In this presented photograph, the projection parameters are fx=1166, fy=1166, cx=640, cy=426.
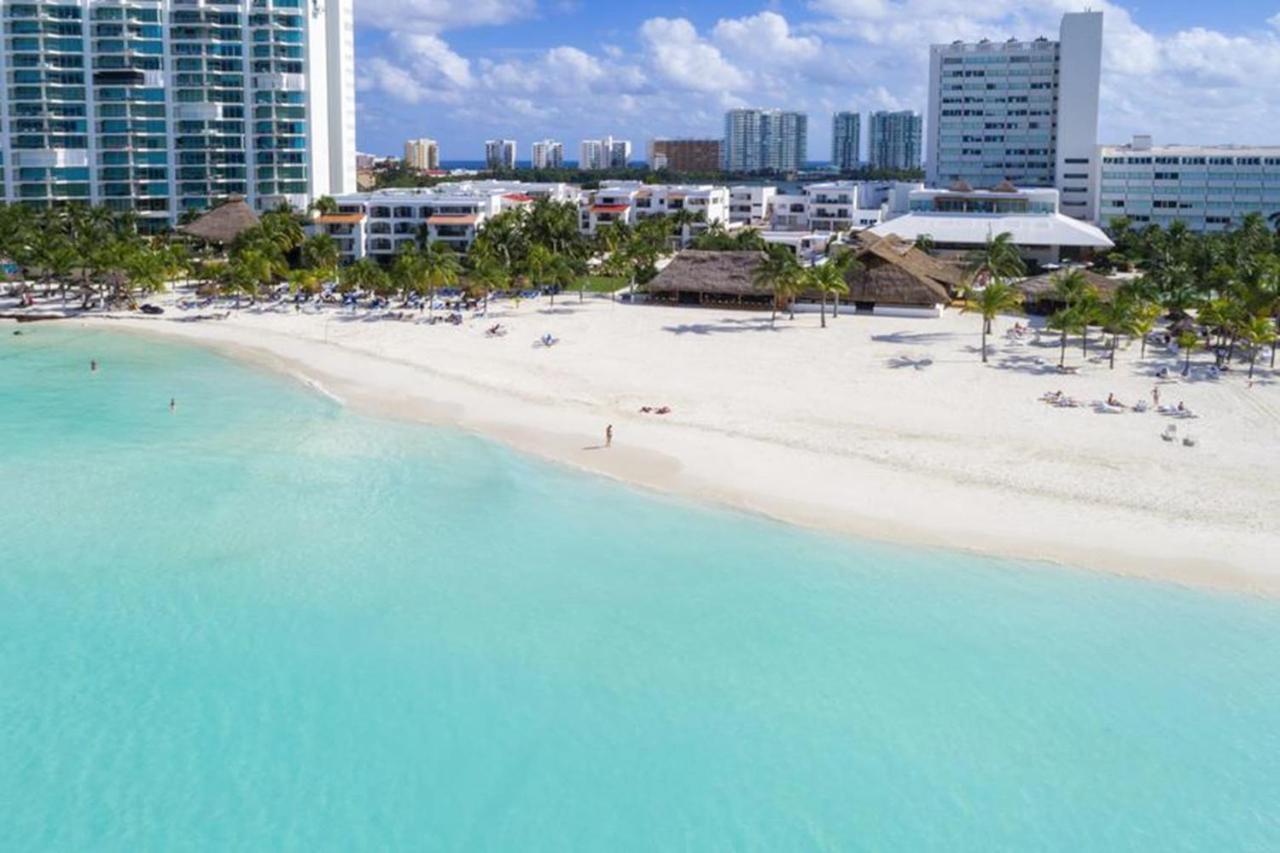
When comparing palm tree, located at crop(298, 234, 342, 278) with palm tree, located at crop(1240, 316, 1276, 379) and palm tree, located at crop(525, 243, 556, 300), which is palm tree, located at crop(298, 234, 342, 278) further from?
palm tree, located at crop(1240, 316, 1276, 379)

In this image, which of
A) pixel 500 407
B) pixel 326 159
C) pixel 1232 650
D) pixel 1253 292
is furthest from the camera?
pixel 326 159

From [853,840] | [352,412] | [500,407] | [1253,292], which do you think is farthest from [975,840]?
[1253,292]

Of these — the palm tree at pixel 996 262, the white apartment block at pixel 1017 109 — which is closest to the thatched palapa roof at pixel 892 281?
the palm tree at pixel 996 262

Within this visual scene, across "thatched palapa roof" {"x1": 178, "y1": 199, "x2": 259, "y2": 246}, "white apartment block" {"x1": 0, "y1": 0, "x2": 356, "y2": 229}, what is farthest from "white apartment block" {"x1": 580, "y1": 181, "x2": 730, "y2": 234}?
"thatched palapa roof" {"x1": 178, "y1": 199, "x2": 259, "y2": 246}

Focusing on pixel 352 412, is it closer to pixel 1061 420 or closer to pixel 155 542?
pixel 155 542

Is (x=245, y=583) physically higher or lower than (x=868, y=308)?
lower

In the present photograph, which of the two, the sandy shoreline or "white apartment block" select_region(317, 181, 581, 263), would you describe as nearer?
the sandy shoreline
